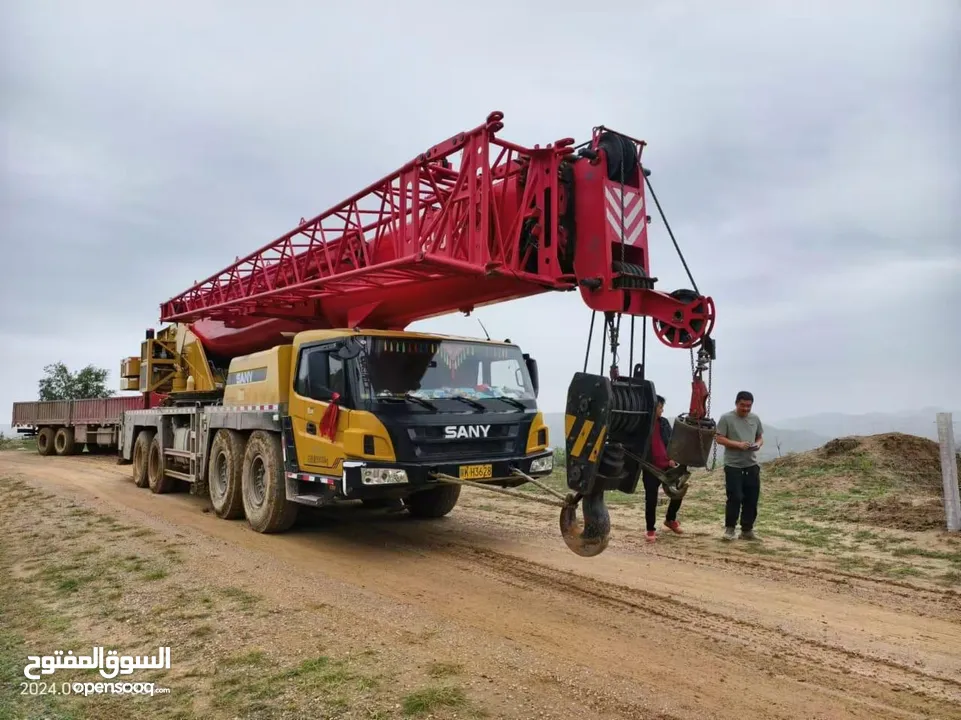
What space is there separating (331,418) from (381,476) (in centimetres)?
87

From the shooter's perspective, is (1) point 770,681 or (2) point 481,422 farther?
(2) point 481,422

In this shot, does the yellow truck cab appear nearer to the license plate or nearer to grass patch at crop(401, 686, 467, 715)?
the license plate

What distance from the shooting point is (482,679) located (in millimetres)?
3842

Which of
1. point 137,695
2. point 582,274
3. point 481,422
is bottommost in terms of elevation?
point 137,695

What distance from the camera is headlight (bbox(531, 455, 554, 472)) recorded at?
7473mm

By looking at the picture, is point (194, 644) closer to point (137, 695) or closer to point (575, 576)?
point (137, 695)

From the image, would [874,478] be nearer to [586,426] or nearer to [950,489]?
[950,489]

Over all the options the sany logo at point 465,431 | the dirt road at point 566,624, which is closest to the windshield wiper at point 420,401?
the sany logo at point 465,431

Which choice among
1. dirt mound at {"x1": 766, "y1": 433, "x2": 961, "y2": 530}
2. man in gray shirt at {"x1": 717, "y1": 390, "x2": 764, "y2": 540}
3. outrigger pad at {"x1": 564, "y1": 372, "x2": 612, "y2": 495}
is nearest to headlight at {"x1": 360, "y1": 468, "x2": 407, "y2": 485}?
outrigger pad at {"x1": 564, "y1": 372, "x2": 612, "y2": 495}

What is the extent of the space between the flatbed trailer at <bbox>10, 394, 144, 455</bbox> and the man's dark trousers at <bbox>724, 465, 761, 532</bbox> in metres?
16.3

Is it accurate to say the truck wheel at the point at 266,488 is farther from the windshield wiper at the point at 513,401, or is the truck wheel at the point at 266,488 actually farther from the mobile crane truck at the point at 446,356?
the windshield wiper at the point at 513,401

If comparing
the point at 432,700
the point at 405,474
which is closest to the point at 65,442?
the point at 405,474

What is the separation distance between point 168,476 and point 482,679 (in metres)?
9.87

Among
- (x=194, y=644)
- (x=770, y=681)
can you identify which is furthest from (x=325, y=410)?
(x=770, y=681)
